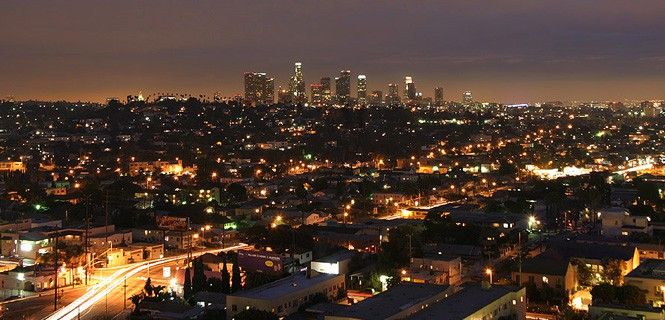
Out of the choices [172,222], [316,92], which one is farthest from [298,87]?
[172,222]

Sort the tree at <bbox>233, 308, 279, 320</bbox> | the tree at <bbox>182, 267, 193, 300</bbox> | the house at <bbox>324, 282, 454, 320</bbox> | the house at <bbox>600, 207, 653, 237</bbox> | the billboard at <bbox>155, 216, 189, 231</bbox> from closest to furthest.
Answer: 1. the house at <bbox>324, 282, 454, 320</bbox>
2. the tree at <bbox>233, 308, 279, 320</bbox>
3. the tree at <bbox>182, 267, 193, 300</bbox>
4. the house at <bbox>600, 207, 653, 237</bbox>
5. the billboard at <bbox>155, 216, 189, 231</bbox>

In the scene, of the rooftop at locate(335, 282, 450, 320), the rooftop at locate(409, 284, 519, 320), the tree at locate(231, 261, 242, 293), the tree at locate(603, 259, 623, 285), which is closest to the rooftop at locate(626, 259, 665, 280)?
the tree at locate(603, 259, 623, 285)

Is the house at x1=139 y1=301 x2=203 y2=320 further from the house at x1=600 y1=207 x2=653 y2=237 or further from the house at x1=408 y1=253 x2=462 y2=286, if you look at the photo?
the house at x1=600 y1=207 x2=653 y2=237

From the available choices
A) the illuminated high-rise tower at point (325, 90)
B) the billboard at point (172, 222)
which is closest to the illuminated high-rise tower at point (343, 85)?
the illuminated high-rise tower at point (325, 90)

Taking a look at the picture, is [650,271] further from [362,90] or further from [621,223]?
[362,90]

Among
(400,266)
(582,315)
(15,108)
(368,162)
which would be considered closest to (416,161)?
(368,162)
